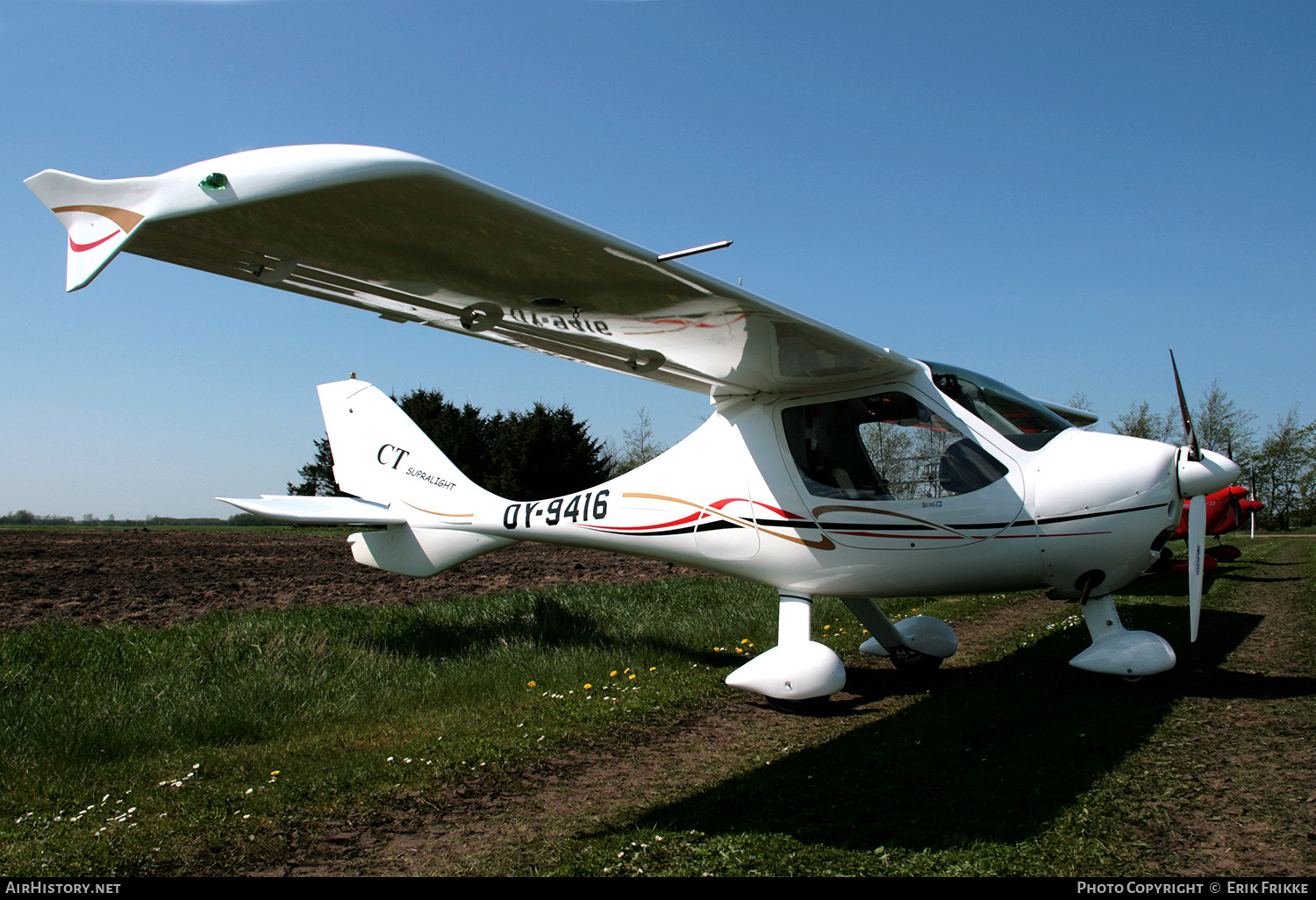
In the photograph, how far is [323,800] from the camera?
3.97 m

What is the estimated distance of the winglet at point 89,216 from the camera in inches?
105

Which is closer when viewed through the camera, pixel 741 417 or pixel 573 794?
pixel 573 794

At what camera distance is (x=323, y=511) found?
7844mm

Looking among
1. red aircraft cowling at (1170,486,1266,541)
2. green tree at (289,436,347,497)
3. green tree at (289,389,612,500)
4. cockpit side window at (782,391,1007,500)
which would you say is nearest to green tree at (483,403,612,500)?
green tree at (289,389,612,500)

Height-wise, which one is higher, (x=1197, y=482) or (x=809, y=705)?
(x=1197, y=482)

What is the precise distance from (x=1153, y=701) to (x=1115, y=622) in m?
0.59

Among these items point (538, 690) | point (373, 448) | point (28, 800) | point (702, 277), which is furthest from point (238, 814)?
point (373, 448)

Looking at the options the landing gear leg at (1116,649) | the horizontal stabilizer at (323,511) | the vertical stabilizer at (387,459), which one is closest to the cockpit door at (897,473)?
the landing gear leg at (1116,649)

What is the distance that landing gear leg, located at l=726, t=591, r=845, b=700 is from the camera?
205 inches

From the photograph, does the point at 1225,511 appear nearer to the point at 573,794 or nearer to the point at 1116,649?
the point at 1116,649

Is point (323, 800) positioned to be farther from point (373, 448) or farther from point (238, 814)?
point (373, 448)

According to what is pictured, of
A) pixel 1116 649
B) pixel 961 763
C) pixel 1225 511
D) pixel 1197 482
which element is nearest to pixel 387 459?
pixel 961 763

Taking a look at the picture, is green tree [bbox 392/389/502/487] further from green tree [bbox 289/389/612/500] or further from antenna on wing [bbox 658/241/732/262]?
antenna on wing [bbox 658/241/732/262]

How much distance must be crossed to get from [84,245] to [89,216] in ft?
0.34
